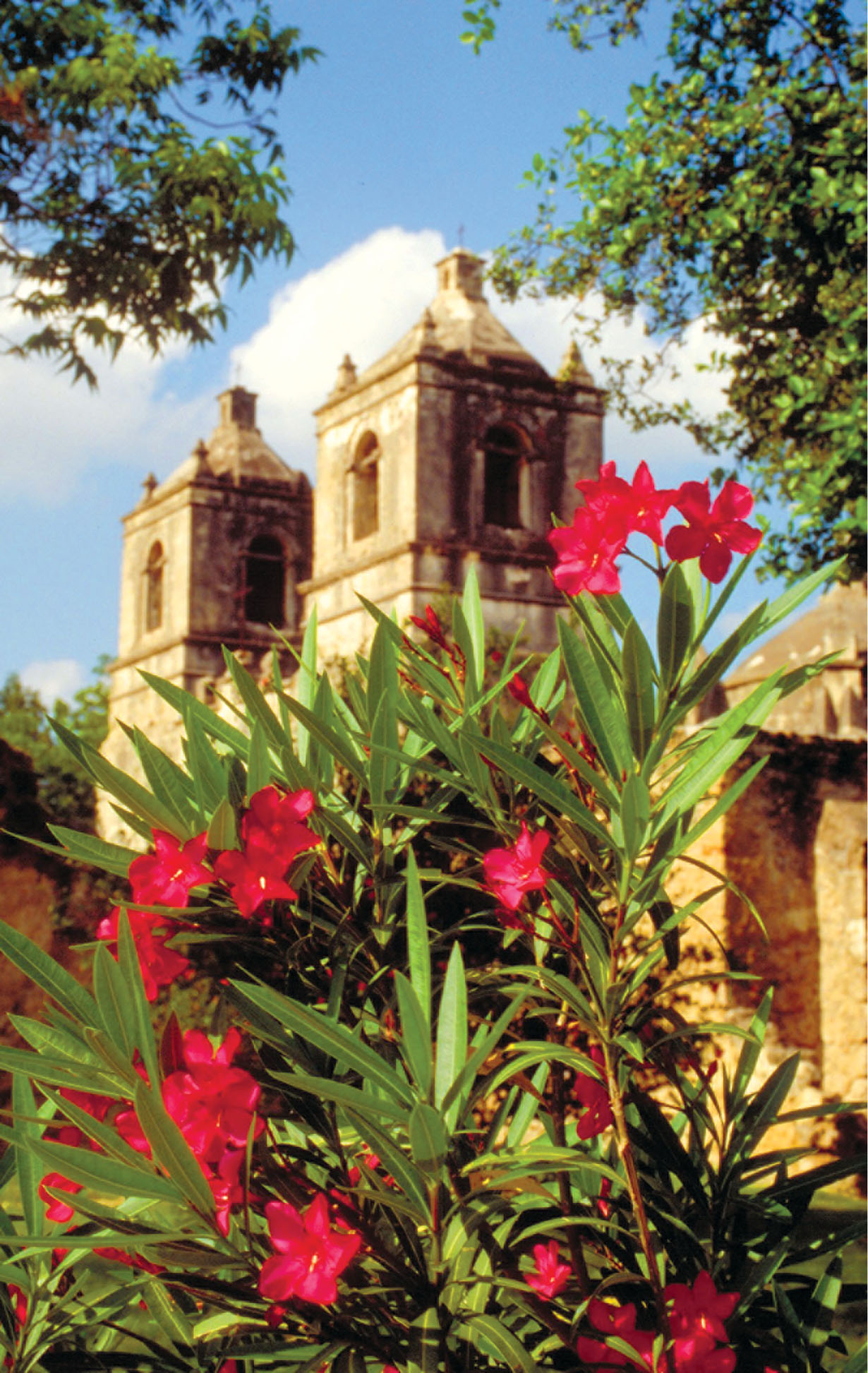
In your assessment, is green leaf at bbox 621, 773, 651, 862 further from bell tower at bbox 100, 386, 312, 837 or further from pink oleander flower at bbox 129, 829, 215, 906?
bell tower at bbox 100, 386, 312, 837

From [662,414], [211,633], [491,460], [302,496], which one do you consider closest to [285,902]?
[662,414]

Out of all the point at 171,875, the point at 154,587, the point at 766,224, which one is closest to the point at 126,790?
the point at 171,875

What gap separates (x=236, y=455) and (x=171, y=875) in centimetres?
2506

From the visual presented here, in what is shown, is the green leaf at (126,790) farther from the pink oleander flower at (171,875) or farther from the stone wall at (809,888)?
the stone wall at (809,888)

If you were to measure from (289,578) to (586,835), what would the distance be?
2338cm

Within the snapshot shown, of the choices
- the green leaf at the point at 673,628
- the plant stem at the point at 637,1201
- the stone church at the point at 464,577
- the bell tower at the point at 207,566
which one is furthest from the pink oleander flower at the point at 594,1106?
the bell tower at the point at 207,566

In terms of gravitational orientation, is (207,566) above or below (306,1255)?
above

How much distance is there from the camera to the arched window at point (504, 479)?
59.8ft

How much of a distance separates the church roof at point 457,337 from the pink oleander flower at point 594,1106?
53.8ft

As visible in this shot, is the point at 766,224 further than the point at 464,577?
No

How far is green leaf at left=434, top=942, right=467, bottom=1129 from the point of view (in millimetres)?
1370

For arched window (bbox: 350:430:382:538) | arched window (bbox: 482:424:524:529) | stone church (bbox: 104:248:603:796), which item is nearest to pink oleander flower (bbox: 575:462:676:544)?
stone church (bbox: 104:248:603:796)

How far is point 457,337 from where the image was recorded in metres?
18.3

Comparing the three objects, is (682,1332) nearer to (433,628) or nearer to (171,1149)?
(171,1149)
